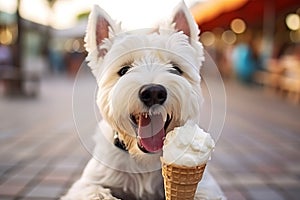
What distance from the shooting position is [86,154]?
516 centimetres

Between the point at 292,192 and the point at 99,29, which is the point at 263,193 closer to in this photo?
the point at 292,192

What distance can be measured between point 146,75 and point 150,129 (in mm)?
277

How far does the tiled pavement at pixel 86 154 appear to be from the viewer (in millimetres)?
3824

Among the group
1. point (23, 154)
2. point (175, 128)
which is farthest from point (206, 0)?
point (175, 128)

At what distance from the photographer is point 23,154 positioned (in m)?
5.04

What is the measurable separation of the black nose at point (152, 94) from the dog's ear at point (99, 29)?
1.92ft

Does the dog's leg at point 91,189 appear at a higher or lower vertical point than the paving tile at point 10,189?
lower

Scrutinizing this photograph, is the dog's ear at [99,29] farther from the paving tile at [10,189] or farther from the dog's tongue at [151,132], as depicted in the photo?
the paving tile at [10,189]

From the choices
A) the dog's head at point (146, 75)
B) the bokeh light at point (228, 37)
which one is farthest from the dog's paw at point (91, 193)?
the bokeh light at point (228, 37)

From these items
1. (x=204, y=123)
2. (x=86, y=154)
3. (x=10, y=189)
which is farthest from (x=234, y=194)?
(x=86, y=154)

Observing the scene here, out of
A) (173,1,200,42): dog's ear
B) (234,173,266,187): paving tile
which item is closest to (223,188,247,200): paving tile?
(234,173,266,187): paving tile

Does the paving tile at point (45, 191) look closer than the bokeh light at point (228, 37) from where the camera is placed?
Yes

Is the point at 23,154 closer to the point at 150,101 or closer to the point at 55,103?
the point at 150,101

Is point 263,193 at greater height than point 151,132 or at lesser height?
greater
